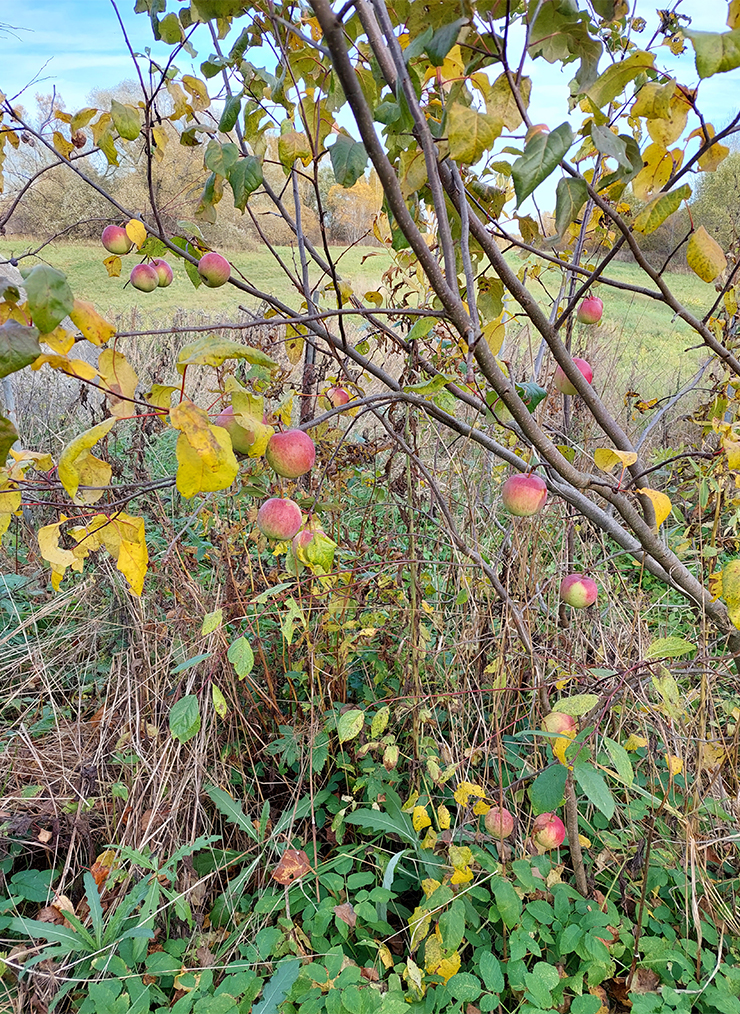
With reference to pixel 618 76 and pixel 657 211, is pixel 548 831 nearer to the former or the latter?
pixel 657 211

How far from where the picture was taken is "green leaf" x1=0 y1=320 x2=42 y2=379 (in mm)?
447

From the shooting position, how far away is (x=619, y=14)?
812 mm

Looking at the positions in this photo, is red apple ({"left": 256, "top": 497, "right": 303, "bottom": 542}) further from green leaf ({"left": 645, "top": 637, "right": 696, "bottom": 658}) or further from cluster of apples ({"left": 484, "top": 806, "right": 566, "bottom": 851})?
cluster of apples ({"left": 484, "top": 806, "right": 566, "bottom": 851})

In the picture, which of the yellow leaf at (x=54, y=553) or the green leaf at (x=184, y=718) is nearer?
the yellow leaf at (x=54, y=553)

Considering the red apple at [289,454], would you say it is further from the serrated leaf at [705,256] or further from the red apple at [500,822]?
the red apple at [500,822]

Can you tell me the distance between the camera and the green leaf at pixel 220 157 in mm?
833

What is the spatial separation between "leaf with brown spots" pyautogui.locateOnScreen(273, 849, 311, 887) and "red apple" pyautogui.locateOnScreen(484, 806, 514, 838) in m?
0.33

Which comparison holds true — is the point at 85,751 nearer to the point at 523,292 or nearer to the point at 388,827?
the point at 388,827

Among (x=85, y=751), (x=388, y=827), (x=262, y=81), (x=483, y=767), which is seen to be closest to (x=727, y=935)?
(x=483, y=767)

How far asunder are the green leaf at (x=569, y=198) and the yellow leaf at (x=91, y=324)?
1.46 ft

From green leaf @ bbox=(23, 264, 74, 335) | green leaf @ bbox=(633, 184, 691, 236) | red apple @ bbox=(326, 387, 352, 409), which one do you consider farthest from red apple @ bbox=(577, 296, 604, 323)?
green leaf @ bbox=(23, 264, 74, 335)


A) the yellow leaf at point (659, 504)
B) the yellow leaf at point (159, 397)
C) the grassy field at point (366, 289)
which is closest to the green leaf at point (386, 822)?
the yellow leaf at point (659, 504)

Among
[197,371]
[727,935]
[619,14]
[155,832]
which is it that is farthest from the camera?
[197,371]

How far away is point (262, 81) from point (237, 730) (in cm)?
123
